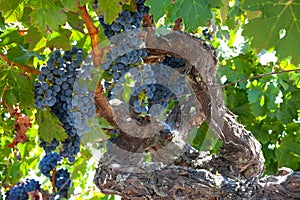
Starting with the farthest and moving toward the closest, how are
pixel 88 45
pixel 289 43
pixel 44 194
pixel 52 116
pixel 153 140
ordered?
pixel 44 194
pixel 88 45
pixel 153 140
pixel 52 116
pixel 289 43

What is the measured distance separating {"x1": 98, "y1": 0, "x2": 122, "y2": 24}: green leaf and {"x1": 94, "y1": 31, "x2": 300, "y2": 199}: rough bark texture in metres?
0.20

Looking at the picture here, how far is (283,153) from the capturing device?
10.4ft

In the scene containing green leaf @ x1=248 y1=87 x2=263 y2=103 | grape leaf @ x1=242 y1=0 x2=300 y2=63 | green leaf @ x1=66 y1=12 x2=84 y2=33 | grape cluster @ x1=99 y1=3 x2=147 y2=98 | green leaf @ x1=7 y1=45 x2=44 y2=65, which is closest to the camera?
grape leaf @ x1=242 y1=0 x2=300 y2=63

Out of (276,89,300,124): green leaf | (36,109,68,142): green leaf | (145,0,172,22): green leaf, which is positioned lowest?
(36,109,68,142): green leaf

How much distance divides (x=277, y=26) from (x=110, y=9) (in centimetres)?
53

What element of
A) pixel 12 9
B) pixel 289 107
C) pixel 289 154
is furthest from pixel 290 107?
pixel 12 9

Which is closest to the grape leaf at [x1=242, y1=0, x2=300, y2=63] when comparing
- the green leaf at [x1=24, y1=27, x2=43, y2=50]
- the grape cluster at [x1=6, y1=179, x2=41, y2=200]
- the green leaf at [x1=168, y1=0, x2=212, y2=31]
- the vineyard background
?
the vineyard background

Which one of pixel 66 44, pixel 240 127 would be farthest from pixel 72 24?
pixel 240 127

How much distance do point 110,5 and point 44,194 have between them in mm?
1309

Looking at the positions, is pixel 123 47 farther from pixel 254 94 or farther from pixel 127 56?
pixel 254 94

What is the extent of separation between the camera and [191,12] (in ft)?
5.80

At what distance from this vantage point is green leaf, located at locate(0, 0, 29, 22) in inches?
72.5

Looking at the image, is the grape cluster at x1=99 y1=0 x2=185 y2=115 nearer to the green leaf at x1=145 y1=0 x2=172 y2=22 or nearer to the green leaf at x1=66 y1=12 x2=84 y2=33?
the green leaf at x1=145 y1=0 x2=172 y2=22

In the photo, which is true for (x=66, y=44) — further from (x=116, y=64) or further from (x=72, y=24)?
(x=116, y=64)
